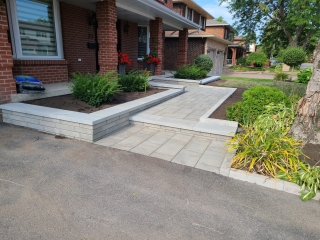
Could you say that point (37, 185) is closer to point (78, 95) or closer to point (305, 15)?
point (78, 95)

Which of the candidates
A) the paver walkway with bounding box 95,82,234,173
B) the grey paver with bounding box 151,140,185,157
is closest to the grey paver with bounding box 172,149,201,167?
the paver walkway with bounding box 95,82,234,173

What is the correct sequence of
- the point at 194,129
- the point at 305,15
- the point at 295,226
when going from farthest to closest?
1. the point at 305,15
2. the point at 194,129
3. the point at 295,226

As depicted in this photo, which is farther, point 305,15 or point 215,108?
point 305,15

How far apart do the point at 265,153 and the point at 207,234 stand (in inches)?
63.4

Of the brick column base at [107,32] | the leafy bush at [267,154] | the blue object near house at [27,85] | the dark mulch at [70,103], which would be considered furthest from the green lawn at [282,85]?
the blue object near house at [27,85]

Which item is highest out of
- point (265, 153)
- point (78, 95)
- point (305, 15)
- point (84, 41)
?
point (305, 15)

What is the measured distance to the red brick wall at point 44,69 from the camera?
6.29 metres

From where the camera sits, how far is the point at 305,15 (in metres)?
22.2

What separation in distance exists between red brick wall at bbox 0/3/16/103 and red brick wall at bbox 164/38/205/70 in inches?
529

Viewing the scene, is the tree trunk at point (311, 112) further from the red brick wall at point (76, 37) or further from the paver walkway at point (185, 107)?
the red brick wall at point (76, 37)

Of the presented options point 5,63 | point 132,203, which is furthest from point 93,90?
point 132,203

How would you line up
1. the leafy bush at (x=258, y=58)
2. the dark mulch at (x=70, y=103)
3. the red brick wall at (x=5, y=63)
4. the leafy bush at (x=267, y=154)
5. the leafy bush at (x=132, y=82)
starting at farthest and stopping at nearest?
the leafy bush at (x=258, y=58), the leafy bush at (x=132, y=82), the dark mulch at (x=70, y=103), the red brick wall at (x=5, y=63), the leafy bush at (x=267, y=154)

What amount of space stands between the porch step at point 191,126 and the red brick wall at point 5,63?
2.72 meters

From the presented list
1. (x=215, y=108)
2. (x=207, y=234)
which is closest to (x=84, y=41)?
(x=215, y=108)
